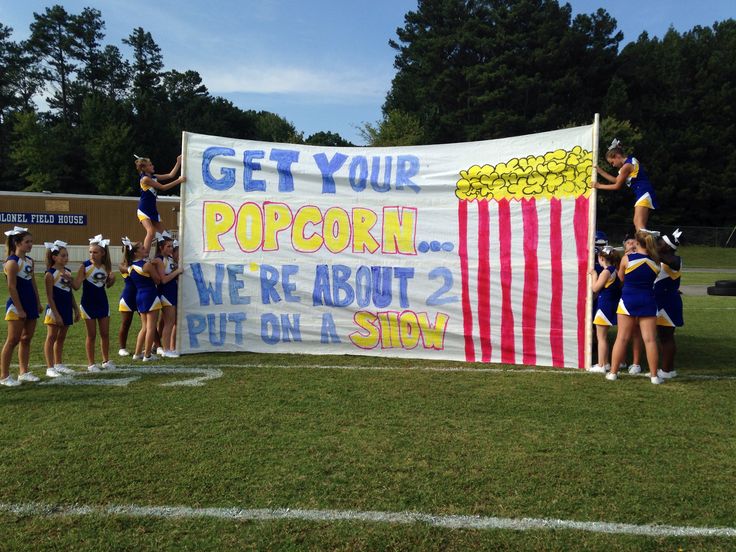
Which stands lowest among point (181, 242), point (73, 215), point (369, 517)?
point (369, 517)

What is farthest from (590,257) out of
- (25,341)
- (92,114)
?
(92,114)

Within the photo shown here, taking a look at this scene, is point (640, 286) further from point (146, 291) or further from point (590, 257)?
point (146, 291)

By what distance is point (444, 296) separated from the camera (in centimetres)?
689

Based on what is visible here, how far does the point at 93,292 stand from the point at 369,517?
4.68m

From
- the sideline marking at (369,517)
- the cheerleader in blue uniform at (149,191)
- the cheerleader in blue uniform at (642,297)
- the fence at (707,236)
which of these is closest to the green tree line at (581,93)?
the fence at (707,236)

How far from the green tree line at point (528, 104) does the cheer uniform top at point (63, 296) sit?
35.1m

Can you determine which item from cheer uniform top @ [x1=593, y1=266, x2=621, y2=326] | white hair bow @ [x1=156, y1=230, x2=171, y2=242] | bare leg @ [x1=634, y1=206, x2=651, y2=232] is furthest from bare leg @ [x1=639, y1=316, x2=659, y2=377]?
white hair bow @ [x1=156, y1=230, x2=171, y2=242]

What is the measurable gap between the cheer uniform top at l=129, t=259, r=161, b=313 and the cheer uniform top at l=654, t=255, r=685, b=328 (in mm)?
5798

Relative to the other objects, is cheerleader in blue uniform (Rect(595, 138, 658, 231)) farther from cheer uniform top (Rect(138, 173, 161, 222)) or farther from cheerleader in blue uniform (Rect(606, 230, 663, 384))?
cheer uniform top (Rect(138, 173, 161, 222))

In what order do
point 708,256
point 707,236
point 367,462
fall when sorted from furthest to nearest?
point 707,236
point 708,256
point 367,462

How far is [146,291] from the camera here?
6758 mm

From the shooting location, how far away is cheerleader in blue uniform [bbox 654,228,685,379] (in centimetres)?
613

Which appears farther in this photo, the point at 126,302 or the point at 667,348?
the point at 126,302

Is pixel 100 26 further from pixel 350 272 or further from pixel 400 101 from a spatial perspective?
pixel 350 272
